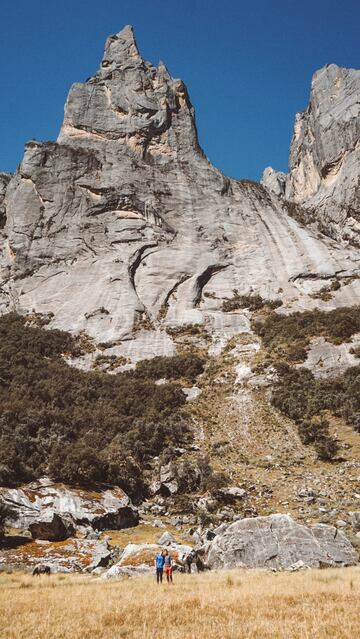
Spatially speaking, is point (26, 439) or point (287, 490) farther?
point (26, 439)

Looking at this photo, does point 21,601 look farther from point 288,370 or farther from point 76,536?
point 288,370

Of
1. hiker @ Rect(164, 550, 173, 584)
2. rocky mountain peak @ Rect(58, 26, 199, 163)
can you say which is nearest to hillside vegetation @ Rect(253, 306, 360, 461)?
hiker @ Rect(164, 550, 173, 584)

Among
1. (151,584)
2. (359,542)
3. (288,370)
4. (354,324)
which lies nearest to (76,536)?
(151,584)

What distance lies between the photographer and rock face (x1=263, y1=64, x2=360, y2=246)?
2672 inches

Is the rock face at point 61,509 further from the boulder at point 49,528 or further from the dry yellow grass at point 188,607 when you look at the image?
the dry yellow grass at point 188,607

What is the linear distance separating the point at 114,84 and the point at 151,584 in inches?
3073

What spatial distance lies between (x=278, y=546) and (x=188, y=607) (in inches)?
259

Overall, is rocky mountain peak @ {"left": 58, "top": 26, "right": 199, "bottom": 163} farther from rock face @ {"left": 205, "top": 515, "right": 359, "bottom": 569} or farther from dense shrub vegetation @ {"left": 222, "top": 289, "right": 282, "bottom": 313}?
rock face @ {"left": 205, "top": 515, "right": 359, "bottom": 569}

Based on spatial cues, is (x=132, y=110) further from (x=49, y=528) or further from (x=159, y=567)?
(x=159, y=567)

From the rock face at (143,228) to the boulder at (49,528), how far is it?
81.1 feet

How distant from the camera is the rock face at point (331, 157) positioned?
223 feet

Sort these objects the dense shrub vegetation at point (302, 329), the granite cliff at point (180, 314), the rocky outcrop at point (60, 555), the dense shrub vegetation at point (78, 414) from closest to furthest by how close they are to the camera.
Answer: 1. the rocky outcrop at point (60, 555)
2. the granite cliff at point (180, 314)
3. the dense shrub vegetation at point (78, 414)
4. the dense shrub vegetation at point (302, 329)

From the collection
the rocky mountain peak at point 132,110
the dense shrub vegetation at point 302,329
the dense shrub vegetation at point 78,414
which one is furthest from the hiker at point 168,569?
the rocky mountain peak at point 132,110

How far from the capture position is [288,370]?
3484 cm
